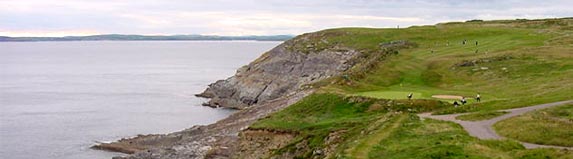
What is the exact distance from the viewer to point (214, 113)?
80938mm

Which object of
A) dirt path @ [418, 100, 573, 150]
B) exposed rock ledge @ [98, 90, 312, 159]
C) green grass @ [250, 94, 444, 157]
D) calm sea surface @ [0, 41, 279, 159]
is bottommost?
calm sea surface @ [0, 41, 279, 159]

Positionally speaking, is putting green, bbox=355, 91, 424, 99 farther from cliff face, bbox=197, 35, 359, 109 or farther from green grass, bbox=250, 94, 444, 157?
cliff face, bbox=197, 35, 359, 109

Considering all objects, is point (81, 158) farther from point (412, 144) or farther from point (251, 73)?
point (251, 73)

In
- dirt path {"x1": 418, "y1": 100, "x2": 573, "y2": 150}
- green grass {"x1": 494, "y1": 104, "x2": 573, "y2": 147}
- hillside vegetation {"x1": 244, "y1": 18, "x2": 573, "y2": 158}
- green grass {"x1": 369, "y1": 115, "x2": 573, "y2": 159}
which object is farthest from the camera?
dirt path {"x1": 418, "y1": 100, "x2": 573, "y2": 150}

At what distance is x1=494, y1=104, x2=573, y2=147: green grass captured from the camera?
1094 inches

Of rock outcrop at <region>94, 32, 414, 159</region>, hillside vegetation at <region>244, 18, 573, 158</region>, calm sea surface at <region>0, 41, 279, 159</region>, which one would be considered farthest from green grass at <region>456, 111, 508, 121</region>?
calm sea surface at <region>0, 41, 279, 159</region>

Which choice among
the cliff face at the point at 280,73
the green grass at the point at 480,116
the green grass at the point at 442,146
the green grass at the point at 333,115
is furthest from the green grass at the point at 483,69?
the green grass at the point at 442,146

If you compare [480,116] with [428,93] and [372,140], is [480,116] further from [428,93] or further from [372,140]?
[428,93]

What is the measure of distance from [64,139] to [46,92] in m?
50.3

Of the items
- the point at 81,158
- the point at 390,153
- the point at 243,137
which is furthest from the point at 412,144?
the point at 81,158

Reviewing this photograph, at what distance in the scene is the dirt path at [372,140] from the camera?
26.9 meters

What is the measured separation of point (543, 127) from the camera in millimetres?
29312

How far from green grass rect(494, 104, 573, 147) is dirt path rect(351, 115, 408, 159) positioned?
4.52 metres

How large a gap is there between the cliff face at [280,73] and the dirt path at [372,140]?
1680 inches
